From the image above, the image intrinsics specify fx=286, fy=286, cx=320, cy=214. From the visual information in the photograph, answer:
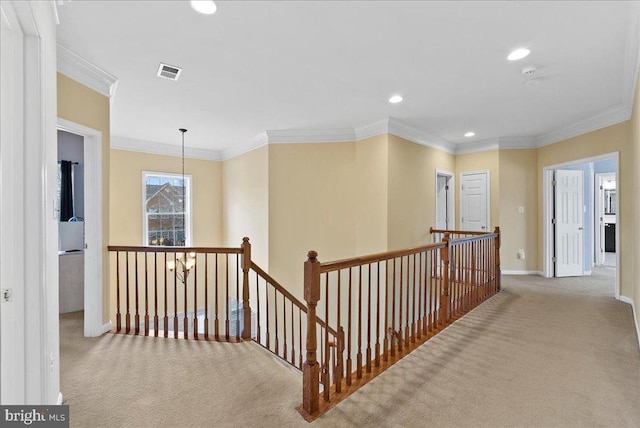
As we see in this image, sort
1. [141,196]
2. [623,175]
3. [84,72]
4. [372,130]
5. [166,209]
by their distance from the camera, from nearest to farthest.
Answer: [84,72] → [623,175] → [372,130] → [141,196] → [166,209]

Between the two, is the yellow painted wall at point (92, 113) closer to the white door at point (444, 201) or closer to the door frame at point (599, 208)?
the white door at point (444, 201)

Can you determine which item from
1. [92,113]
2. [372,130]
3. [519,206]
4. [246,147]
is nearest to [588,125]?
[519,206]

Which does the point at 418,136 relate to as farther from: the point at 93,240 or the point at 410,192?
the point at 93,240

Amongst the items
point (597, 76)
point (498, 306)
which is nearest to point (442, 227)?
point (498, 306)

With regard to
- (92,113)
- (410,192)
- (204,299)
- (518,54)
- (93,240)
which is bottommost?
(204,299)

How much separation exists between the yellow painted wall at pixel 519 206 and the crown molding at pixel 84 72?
249 inches

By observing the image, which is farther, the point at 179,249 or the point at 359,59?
the point at 179,249

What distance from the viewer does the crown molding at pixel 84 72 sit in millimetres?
2525

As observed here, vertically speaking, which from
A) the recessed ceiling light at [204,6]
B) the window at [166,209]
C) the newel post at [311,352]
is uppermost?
the recessed ceiling light at [204,6]

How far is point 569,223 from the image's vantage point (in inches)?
211

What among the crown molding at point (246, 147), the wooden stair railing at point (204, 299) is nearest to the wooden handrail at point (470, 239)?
the wooden stair railing at point (204, 299)

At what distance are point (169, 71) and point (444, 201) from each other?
18.2 ft

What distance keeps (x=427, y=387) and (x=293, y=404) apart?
95 centimetres

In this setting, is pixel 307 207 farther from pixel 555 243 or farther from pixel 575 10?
pixel 555 243
